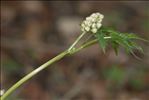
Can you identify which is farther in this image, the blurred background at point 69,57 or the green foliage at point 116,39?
the blurred background at point 69,57

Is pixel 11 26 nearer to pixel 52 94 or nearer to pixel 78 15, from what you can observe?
pixel 78 15

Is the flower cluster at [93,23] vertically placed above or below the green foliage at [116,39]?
above

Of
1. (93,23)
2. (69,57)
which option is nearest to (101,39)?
(93,23)

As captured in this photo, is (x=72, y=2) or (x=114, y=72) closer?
(x=114, y=72)

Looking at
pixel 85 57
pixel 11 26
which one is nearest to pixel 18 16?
pixel 11 26

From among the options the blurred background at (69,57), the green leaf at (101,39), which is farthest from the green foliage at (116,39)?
the blurred background at (69,57)

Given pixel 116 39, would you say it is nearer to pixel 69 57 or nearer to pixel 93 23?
pixel 93 23

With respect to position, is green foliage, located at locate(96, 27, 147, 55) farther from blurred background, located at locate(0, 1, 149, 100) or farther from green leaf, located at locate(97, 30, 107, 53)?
blurred background, located at locate(0, 1, 149, 100)

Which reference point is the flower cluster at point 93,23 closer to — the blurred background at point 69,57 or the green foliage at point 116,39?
the green foliage at point 116,39
